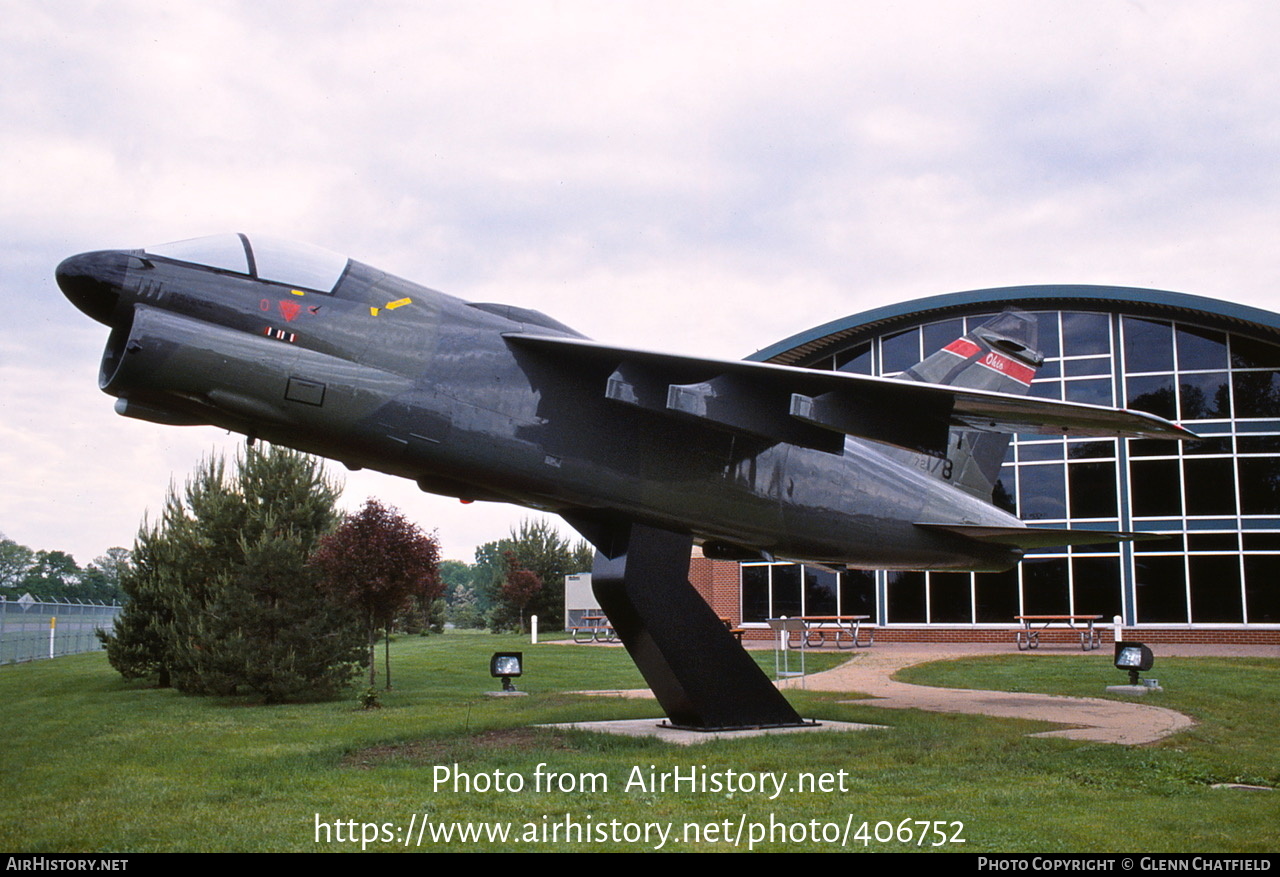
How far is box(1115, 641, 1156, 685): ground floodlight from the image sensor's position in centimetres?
1789

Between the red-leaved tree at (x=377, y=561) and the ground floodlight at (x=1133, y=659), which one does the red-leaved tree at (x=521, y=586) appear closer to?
the red-leaved tree at (x=377, y=561)

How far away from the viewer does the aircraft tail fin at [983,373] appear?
14.7 metres

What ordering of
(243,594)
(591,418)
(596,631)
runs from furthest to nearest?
(596,631) < (243,594) < (591,418)

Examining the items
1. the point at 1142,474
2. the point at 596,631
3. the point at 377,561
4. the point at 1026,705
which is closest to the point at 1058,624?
the point at 1142,474

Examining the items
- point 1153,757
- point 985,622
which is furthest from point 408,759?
point 985,622

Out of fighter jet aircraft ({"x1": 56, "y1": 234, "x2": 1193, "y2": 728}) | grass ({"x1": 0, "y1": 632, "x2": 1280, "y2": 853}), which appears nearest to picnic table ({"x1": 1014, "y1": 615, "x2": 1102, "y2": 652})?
grass ({"x1": 0, "y1": 632, "x2": 1280, "y2": 853})

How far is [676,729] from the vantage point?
12.0 m

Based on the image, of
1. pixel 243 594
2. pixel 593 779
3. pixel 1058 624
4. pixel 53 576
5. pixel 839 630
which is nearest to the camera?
pixel 593 779

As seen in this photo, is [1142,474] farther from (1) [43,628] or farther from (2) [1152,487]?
(1) [43,628]

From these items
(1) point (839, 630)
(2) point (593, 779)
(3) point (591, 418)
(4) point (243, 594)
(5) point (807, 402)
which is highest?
(5) point (807, 402)

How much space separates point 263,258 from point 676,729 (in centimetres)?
716

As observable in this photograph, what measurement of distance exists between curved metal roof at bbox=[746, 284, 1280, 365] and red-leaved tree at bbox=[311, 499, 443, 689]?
1997 centimetres

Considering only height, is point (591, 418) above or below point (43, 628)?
above

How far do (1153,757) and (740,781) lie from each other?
4.53 m
